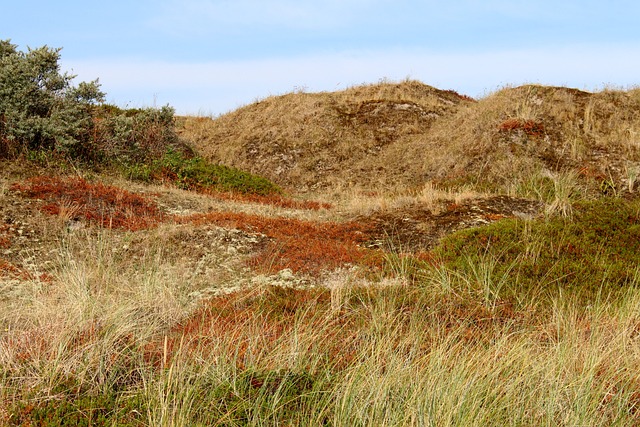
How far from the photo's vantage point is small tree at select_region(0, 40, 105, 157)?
52.7 ft

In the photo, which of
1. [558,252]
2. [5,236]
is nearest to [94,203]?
[5,236]

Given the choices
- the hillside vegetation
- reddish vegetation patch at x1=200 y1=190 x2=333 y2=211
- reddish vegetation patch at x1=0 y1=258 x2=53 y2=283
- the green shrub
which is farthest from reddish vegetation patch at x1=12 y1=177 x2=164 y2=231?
the hillside vegetation

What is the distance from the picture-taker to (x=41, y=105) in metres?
17.3

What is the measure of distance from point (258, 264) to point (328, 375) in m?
5.39

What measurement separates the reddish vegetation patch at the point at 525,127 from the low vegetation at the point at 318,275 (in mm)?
81

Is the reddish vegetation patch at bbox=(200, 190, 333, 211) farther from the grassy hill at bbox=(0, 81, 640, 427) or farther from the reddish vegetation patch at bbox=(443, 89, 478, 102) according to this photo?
the reddish vegetation patch at bbox=(443, 89, 478, 102)

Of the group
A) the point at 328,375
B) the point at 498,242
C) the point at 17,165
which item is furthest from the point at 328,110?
the point at 328,375

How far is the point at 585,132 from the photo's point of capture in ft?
70.7

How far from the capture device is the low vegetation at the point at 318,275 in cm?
458

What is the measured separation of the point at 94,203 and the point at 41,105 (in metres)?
6.04

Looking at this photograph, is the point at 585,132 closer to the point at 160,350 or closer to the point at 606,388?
the point at 606,388

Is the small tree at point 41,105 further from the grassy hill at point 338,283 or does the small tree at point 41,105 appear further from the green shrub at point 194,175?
the green shrub at point 194,175

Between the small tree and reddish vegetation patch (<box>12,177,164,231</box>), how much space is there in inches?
93.0

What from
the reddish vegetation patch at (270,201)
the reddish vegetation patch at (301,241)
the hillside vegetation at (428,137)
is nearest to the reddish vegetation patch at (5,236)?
the reddish vegetation patch at (301,241)
